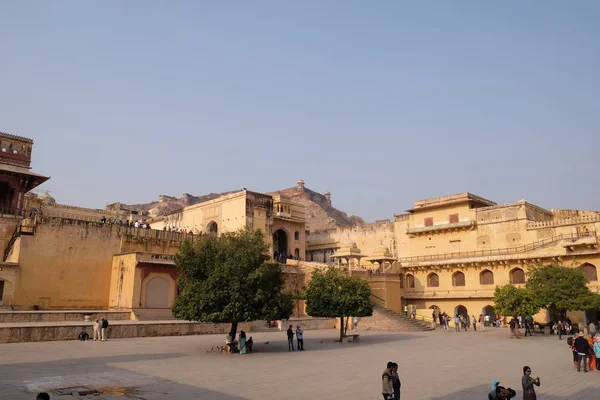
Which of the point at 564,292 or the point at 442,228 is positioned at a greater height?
the point at 442,228

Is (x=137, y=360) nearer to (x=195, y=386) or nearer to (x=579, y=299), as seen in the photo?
(x=195, y=386)

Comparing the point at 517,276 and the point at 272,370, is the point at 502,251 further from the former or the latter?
the point at 272,370

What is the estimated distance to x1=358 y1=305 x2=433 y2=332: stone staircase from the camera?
3139 centimetres

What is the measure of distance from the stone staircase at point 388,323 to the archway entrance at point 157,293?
13.1 metres

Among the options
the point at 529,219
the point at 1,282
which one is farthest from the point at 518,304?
the point at 1,282

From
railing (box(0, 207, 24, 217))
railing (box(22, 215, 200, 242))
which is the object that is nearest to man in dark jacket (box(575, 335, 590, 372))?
railing (box(22, 215, 200, 242))

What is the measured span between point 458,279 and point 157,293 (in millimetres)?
25844

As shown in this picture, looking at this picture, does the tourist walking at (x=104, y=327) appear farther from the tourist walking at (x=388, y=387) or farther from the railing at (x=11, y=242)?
the tourist walking at (x=388, y=387)

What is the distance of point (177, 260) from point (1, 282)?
13.6 m

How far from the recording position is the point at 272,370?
13602mm

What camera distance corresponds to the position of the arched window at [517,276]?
3750 centimetres

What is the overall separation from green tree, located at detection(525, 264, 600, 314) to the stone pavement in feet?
23.9

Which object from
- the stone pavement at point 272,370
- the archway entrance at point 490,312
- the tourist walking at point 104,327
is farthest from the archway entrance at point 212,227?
the tourist walking at point 104,327

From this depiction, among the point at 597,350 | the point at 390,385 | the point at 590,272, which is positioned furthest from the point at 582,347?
the point at 590,272
